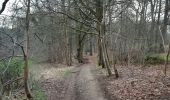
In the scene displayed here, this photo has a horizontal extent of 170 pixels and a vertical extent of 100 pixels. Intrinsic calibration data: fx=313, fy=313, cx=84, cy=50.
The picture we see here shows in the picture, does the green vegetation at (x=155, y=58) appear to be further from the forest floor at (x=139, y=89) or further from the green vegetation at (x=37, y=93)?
the green vegetation at (x=37, y=93)

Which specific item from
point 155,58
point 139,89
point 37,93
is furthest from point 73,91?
point 155,58

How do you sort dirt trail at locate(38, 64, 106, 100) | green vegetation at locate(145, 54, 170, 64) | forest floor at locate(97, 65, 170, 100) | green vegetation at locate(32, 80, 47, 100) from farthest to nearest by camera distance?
green vegetation at locate(145, 54, 170, 64) → green vegetation at locate(32, 80, 47, 100) → dirt trail at locate(38, 64, 106, 100) → forest floor at locate(97, 65, 170, 100)

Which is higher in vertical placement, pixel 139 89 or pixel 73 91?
pixel 139 89

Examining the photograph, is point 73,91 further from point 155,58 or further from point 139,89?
point 155,58

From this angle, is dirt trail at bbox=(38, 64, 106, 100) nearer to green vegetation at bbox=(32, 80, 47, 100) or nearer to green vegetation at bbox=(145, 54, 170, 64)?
green vegetation at bbox=(32, 80, 47, 100)

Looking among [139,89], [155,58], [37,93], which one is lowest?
[37,93]

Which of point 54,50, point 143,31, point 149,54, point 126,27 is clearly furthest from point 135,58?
point 54,50

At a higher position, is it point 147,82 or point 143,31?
point 143,31

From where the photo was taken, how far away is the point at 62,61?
145 ft

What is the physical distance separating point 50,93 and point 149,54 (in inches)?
583

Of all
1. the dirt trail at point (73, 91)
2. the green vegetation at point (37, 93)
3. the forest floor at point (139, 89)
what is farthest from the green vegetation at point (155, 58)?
the green vegetation at point (37, 93)

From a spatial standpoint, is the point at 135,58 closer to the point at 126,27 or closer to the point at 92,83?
the point at 126,27

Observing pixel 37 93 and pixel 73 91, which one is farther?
pixel 73 91

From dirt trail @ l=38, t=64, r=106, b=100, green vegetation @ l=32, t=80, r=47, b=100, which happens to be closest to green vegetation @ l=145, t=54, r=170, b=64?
dirt trail @ l=38, t=64, r=106, b=100
